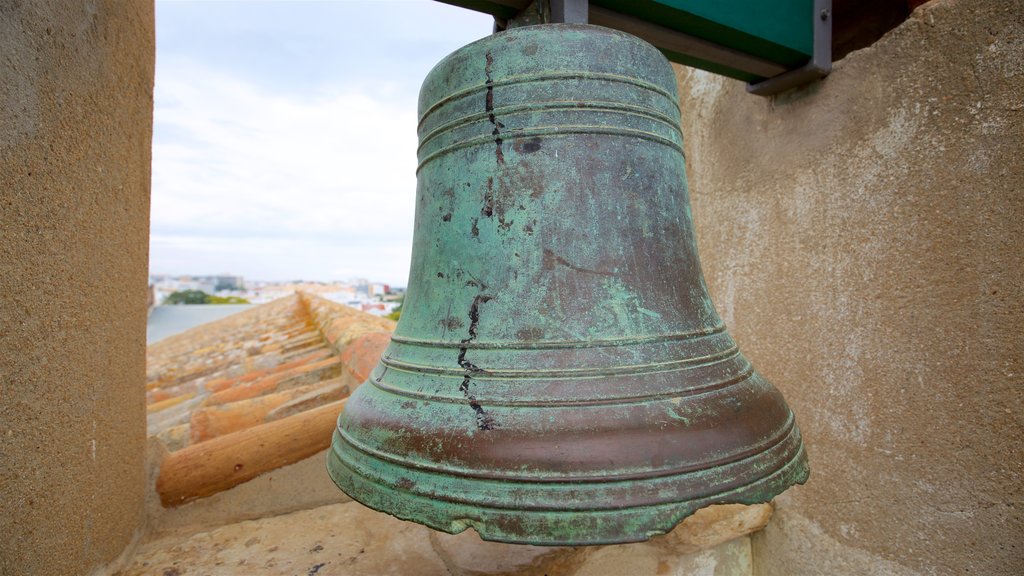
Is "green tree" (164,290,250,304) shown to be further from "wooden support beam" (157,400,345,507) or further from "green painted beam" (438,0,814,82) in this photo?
"green painted beam" (438,0,814,82)

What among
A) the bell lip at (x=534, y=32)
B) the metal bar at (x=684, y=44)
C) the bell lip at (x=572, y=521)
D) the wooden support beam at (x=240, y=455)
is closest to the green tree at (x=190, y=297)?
the wooden support beam at (x=240, y=455)

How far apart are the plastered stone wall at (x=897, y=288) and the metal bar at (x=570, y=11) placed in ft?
2.72

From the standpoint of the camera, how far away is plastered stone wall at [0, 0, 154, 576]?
92 cm

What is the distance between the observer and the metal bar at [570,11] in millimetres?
880

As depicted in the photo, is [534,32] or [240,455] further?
[240,455]

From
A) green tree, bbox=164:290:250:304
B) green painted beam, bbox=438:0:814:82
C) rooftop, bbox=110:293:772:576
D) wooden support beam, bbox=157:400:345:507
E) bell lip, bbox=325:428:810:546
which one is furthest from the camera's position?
green tree, bbox=164:290:250:304

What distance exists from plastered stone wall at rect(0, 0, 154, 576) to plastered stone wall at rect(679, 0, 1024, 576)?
153cm

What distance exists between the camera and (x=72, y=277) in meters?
1.05

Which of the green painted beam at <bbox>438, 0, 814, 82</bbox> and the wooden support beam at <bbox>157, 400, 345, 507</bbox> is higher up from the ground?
the green painted beam at <bbox>438, 0, 814, 82</bbox>

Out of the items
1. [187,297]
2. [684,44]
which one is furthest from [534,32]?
[187,297]

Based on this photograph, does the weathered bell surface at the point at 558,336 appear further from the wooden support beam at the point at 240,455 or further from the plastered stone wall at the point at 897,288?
the wooden support beam at the point at 240,455

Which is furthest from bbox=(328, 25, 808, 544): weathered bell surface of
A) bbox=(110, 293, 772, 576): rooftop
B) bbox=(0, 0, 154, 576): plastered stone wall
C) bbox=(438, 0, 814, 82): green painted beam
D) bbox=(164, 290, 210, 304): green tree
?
bbox=(164, 290, 210, 304): green tree

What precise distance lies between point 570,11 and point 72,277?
37.3 inches

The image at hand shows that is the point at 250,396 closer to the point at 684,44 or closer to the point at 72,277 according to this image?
the point at 72,277
